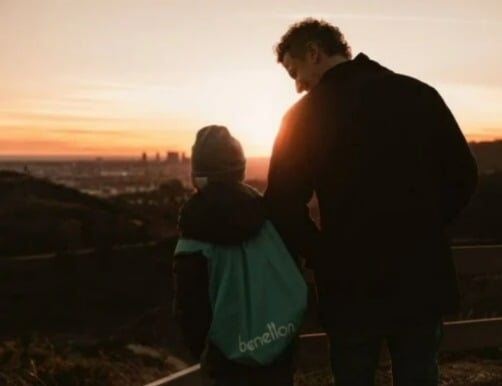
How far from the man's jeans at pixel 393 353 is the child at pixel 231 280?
159 millimetres

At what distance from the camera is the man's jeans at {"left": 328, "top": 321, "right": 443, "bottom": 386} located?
232cm

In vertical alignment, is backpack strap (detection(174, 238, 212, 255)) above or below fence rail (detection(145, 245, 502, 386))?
above

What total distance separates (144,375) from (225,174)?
3.42m

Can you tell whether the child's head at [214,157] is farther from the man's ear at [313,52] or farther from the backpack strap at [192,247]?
the man's ear at [313,52]

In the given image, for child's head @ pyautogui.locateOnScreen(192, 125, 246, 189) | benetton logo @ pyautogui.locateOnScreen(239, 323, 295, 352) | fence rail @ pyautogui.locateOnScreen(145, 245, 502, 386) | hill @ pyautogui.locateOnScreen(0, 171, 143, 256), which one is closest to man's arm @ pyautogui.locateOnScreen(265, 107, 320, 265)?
child's head @ pyautogui.locateOnScreen(192, 125, 246, 189)

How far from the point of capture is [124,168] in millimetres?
138375

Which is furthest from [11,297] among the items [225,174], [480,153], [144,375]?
[480,153]

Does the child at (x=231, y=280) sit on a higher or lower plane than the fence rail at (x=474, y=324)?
higher

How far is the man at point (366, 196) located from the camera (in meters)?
2.26

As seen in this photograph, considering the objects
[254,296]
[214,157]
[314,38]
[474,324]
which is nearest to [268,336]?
[254,296]

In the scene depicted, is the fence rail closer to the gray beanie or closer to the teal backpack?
→ the teal backpack

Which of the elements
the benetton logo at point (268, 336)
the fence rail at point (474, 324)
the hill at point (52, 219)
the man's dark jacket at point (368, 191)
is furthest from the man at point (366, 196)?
the hill at point (52, 219)

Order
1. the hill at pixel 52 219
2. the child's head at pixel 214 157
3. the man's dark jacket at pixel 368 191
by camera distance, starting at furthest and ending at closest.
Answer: the hill at pixel 52 219
the child's head at pixel 214 157
the man's dark jacket at pixel 368 191

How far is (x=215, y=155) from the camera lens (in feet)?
7.73
